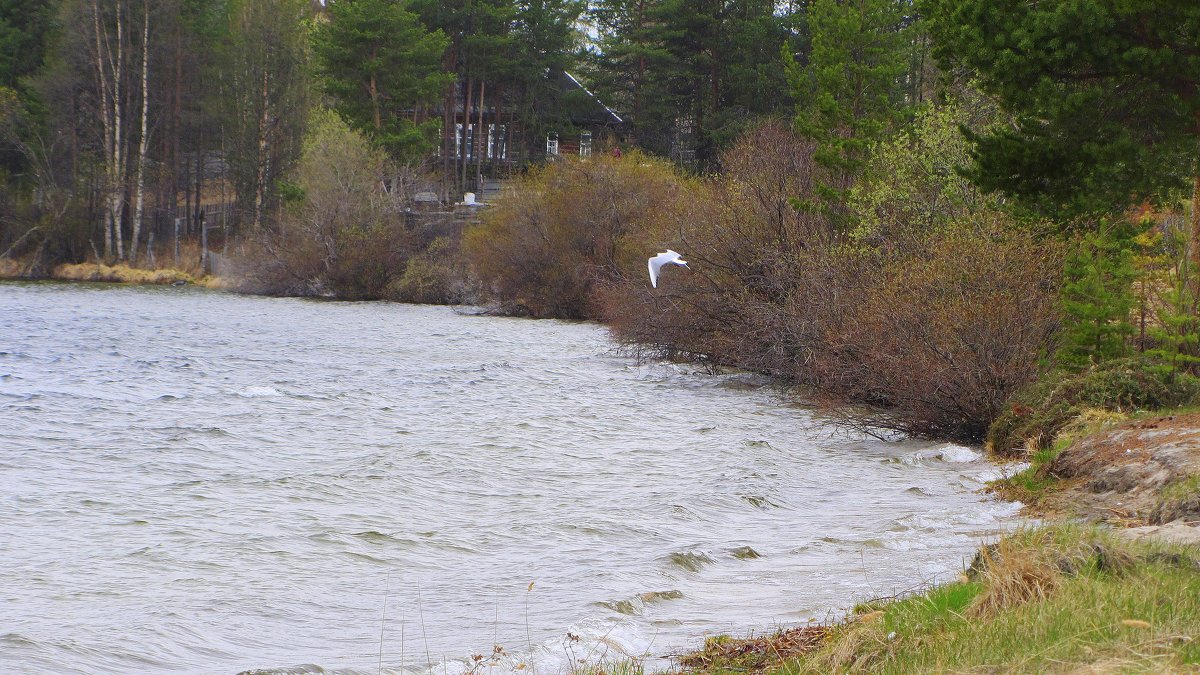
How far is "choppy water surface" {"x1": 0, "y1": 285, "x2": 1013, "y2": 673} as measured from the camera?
8.38m

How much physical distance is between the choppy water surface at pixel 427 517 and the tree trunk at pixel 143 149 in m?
39.4

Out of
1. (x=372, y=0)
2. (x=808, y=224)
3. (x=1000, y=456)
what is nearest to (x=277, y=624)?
(x=1000, y=456)

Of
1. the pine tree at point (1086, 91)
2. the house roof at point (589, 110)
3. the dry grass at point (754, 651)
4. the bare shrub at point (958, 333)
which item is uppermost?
the house roof at point (589, 110)

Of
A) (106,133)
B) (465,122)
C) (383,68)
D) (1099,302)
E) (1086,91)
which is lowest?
(1099,302)

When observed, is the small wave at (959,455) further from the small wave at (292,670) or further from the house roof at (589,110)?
the house roof at (589,110)

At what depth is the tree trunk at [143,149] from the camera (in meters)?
61.6

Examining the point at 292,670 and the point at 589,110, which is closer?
the point at 292,670

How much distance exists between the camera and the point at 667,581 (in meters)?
9.72

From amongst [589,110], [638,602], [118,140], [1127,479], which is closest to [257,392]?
[638,602]

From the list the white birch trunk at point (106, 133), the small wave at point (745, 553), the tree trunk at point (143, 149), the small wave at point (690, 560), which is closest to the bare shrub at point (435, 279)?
the tree trunk at point (143, 149)

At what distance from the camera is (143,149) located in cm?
6328

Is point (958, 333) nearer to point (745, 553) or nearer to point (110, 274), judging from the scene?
point (745, 553)

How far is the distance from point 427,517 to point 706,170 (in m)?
32.0

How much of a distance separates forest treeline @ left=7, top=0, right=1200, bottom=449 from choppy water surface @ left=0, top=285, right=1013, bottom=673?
84.0 inches
